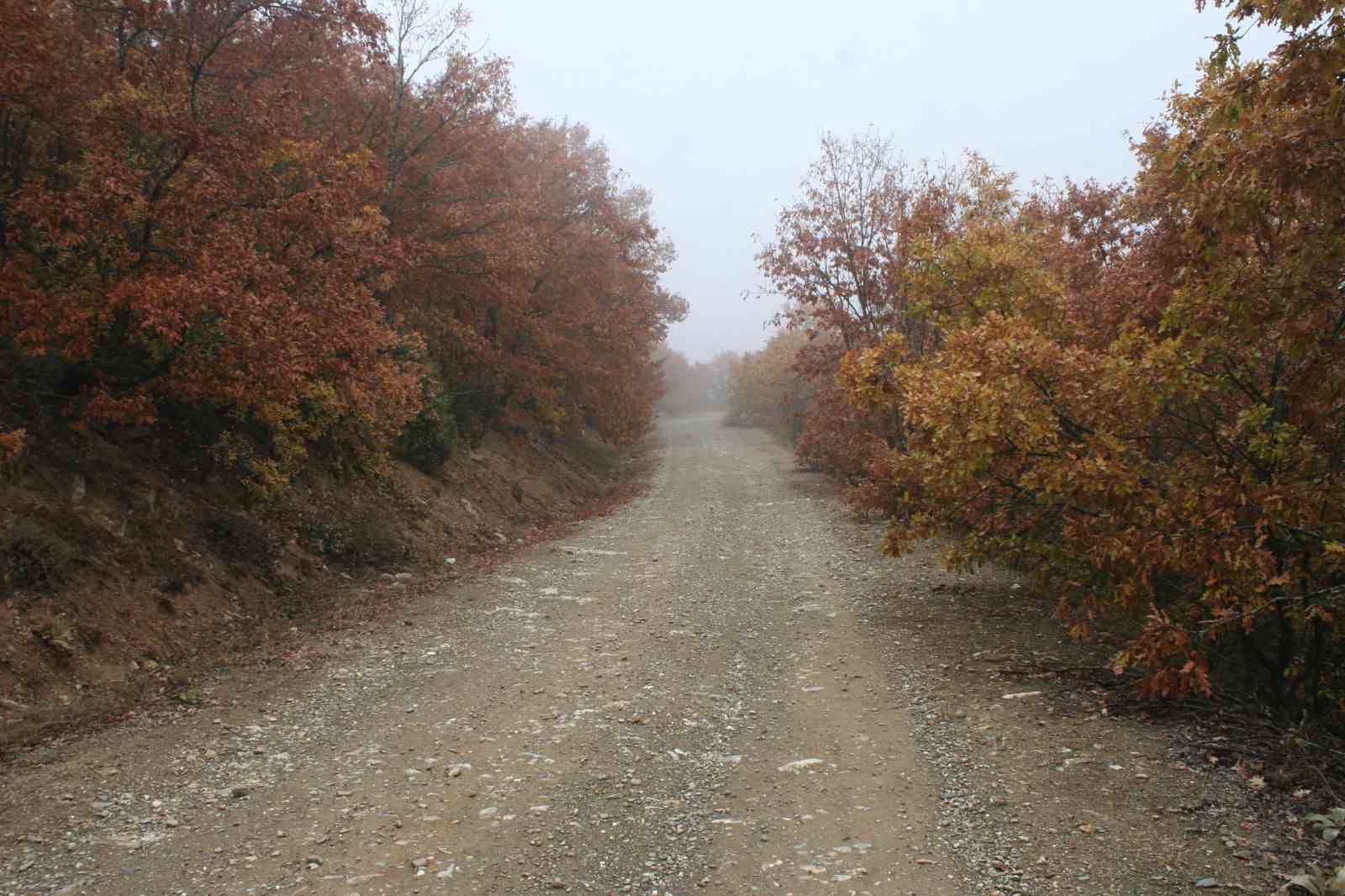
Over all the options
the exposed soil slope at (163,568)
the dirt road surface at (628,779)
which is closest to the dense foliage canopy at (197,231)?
the exposed soil slope at (163,568)

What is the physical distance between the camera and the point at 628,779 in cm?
606

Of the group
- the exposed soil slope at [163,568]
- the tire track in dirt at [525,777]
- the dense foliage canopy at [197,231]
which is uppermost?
the dense foliage canopy at [197,231]

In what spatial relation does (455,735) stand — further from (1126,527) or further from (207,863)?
(1126,527)

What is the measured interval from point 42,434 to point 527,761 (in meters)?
7.40

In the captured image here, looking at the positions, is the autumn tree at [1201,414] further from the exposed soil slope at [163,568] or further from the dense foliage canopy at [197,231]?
the exposed soil slope at [163,568]

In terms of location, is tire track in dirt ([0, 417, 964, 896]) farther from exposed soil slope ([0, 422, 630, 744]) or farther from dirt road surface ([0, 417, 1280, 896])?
exposed soil slope ([0, 422, 630, 744])

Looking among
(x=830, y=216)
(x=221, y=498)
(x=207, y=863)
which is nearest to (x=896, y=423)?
(x=830, y=216)

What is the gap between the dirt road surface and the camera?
4.77 metres

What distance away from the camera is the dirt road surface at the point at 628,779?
477cm

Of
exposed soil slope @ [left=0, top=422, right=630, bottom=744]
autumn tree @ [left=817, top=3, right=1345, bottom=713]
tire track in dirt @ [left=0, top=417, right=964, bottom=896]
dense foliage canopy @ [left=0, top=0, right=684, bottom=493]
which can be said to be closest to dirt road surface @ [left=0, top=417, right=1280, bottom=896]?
tire track in dirt @ [left=0, top=417, right=964, bottom=896]

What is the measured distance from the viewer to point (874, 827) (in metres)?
5.29

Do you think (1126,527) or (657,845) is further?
(1126,527)

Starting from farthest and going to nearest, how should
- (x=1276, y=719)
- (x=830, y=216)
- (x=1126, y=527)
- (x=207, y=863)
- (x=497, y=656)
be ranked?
(x=830, y=216) < (x=497, y=656) < (x=1126, y=527) < (x=1276, y=719) < (x=207, y=863)

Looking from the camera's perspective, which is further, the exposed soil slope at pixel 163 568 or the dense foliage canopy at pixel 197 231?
the dense foliage canopy at pixel 197 231
